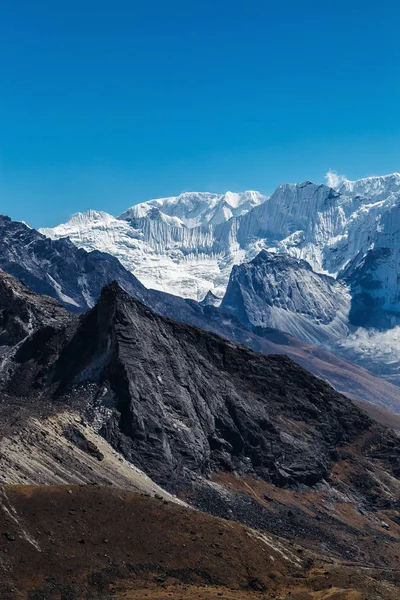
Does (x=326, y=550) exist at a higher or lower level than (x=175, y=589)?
lower

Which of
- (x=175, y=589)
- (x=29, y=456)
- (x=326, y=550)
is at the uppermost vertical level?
(x=29, y=456)

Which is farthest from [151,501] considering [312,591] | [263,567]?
[312,591]

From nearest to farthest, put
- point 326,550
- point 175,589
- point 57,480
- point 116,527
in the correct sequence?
point 175,589
point 116,527
point 57,480
point 326,550

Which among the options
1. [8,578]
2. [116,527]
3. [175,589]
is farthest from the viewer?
[116,527]

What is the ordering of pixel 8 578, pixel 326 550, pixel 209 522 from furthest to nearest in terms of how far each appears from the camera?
pixel 326 550, pixel 209 522, pixel 8 578

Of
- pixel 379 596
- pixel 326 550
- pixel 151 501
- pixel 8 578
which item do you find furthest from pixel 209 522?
pixel 326 550

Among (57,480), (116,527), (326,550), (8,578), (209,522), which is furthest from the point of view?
(326,550)

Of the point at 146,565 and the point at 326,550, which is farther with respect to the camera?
the point at 326,550

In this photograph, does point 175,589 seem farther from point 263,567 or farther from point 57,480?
point 57,480

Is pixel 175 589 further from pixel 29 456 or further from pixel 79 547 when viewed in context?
Answer: pixel 29 456
